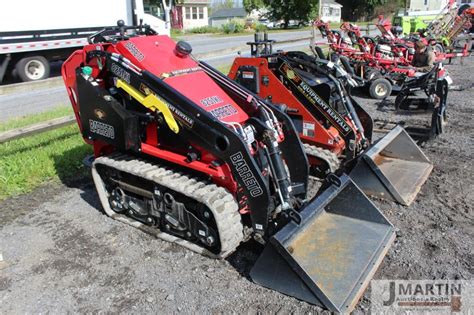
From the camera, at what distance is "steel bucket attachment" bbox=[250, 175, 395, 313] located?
130 inches

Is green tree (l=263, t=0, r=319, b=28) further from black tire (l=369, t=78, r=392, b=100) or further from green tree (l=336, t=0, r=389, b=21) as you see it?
black tire (l=369, t=78, r=392, b=100)

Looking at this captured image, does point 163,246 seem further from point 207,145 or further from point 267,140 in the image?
point 267,140

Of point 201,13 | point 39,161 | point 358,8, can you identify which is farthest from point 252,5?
point 39,161

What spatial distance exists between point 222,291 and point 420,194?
302cm

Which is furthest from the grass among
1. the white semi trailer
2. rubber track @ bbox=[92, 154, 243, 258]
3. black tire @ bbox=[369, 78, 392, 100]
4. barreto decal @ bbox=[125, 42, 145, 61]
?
the white semi trailer

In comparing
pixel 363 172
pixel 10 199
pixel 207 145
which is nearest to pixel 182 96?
pixel 207 145

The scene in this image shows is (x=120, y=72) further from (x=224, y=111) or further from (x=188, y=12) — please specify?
(x=188, y=12)

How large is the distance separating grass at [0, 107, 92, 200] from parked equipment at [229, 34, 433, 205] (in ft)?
9.39

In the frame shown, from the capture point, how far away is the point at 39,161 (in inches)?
241

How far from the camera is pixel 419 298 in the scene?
11.3 ft

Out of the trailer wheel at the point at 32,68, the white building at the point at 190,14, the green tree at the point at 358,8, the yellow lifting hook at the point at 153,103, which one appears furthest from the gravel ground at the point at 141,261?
the green tree at the point at 358,8

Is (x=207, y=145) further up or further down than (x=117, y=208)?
further up

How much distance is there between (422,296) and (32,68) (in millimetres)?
14636

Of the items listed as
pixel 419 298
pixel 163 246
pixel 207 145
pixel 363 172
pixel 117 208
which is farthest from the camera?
pixel 363 172
